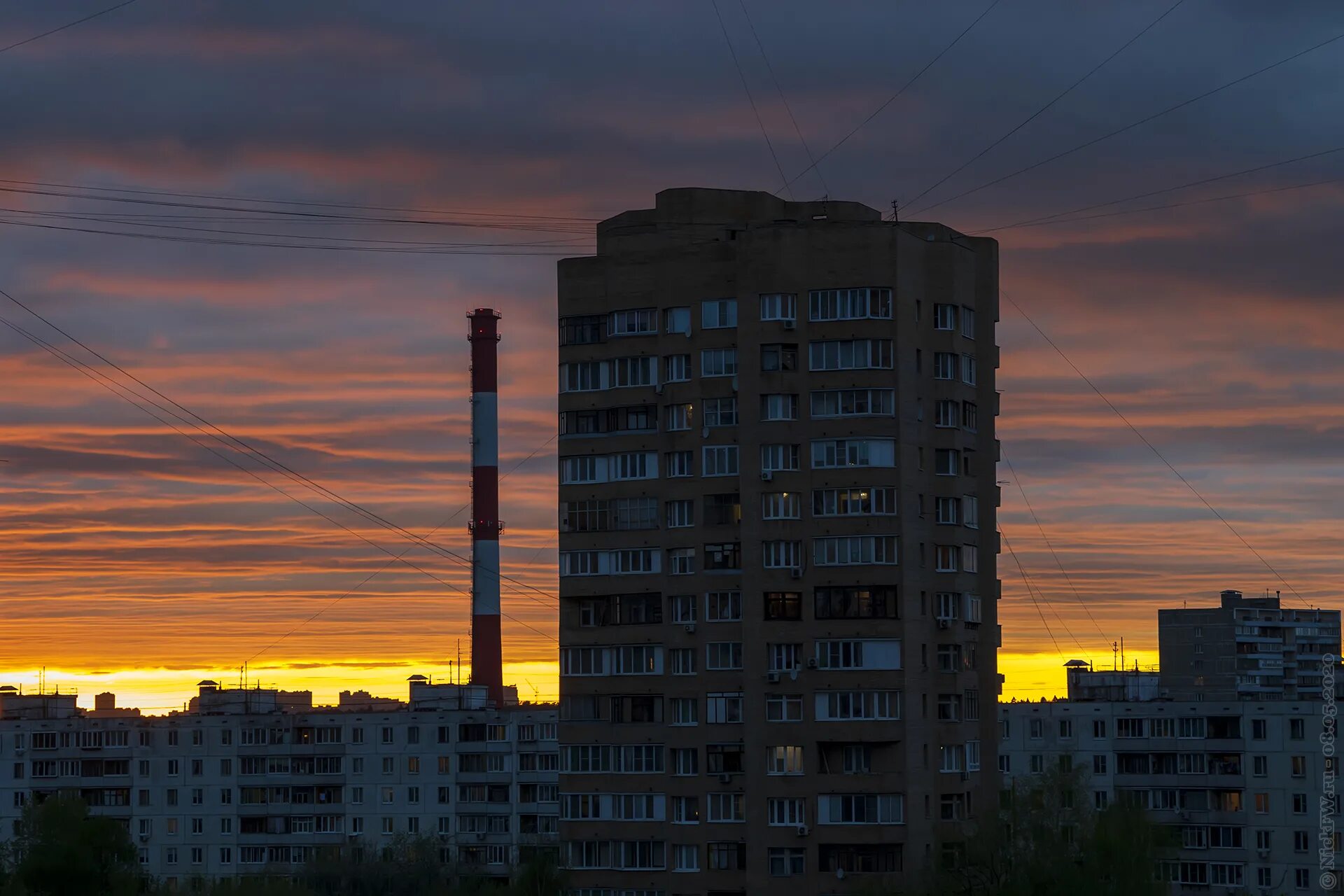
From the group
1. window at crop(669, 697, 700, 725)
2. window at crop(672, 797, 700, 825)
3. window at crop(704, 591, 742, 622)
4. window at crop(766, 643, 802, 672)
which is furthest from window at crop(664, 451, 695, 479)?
window at crop(672, 797, 700, 825)

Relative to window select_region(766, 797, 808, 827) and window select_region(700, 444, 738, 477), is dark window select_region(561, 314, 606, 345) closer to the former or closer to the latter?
window select_region(700, 444, 738, 477)

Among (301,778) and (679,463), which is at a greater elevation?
(679,463)

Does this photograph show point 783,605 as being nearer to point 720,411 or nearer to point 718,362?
point 720,411

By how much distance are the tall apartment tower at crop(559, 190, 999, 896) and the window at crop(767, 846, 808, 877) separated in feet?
0.36

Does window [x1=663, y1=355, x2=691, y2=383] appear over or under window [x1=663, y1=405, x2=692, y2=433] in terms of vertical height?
over

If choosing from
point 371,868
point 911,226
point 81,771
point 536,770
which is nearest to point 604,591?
point 911,226

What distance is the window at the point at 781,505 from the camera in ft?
334

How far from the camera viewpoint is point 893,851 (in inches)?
3878

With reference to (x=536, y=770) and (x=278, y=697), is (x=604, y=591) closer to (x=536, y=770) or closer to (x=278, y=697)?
(x=536, y=770)

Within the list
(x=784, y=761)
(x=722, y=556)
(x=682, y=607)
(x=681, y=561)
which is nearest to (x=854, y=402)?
(x=722, y=556)

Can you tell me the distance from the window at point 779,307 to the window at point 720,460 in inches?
287

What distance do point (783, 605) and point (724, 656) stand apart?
4308 mm

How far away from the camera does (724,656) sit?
102 meters

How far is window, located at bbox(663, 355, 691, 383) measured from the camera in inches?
4144
